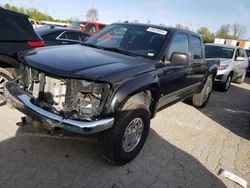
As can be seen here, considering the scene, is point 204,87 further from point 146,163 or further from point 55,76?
point 55,76

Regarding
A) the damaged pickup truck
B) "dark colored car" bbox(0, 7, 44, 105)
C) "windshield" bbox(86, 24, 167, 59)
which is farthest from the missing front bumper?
"dark colored car" bbox(0, 7, 44, 105)

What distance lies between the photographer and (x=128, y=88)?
2812 millimetres

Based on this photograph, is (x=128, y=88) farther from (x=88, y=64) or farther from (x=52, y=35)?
(x=52, y=35)

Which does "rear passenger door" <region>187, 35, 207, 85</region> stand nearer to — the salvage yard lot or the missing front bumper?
the salvage yard lot

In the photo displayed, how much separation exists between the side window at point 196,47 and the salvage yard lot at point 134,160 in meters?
1.53

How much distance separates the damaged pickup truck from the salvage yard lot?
1.03 ft

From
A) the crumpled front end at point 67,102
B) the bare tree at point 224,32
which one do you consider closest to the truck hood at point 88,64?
the crumpled front end at point 67,102

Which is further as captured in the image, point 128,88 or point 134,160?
point 134,160

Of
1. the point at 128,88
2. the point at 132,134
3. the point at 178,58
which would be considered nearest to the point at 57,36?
the point at 178,58

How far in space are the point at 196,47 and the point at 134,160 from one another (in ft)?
9.59

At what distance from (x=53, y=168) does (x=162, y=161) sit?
5.14ft

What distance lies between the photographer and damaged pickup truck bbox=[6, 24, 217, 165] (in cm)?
262

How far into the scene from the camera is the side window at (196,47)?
15.8 ft

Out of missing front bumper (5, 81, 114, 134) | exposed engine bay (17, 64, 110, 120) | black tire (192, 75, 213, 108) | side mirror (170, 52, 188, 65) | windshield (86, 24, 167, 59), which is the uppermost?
windshield (86, 24, 167, 59)
